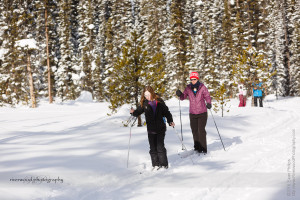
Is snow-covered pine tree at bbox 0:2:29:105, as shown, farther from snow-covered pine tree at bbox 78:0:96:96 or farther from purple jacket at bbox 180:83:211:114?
purple jacket at bbox 180:83:211:114

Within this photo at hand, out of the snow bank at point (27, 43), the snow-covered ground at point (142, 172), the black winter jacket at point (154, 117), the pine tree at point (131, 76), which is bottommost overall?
the snow-covered ground at point (142, 172)

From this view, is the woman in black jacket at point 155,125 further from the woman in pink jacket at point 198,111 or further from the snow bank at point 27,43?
the snow bank at point 27,43

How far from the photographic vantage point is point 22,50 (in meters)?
23.7

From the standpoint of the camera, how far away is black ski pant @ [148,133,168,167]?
5227mm

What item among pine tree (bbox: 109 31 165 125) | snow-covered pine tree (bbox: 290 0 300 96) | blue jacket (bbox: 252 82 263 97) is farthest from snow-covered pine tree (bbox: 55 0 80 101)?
snow-covered pine tree (bbox: 290 0 300 96)

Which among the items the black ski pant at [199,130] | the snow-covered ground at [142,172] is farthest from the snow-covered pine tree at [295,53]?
the black ski pant at [199,130]

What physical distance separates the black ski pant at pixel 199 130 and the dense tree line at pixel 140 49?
4.88 meters

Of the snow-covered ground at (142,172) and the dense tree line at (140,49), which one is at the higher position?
the dense tree line at (140,49)

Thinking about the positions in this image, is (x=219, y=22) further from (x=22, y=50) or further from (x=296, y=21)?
(x=22, y=50)

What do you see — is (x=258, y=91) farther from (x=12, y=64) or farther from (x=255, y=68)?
(x=12, y=64)

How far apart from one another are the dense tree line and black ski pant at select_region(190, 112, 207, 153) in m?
4.88

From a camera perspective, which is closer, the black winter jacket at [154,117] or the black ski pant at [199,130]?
the black winter jacket at [154,117]

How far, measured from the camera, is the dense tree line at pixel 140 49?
2081 centimetres

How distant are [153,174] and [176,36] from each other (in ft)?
94.6
